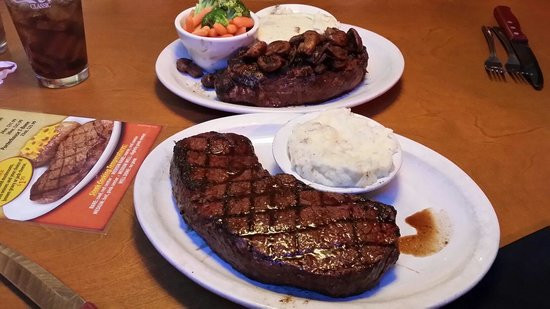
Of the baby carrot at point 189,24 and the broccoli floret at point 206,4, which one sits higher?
the broccoli floret at point 206,4

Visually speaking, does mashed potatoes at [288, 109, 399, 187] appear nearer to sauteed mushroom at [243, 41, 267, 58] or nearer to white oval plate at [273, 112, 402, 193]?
white oval plate at [273, 112, 402, 193]

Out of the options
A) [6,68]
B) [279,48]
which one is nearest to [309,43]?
[279,48]

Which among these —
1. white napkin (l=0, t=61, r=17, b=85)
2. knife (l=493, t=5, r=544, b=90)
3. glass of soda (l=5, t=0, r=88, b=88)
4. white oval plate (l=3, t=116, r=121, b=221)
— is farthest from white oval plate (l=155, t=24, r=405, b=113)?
white napkin (l=0, t=61, r=17, b=85)

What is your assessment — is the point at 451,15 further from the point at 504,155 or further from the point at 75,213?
the point at 75,213

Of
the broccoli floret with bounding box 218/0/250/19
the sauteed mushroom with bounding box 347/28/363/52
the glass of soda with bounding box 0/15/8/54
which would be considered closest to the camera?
the sauteed mushroom with bounding box 347/28/363/52

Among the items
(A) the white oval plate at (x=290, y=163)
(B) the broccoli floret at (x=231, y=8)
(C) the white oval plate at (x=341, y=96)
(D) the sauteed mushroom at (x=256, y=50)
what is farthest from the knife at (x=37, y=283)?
(B) the broccoli floret at (x=231, y=8)

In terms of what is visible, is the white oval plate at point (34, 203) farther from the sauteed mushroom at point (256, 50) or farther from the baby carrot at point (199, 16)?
the baby carrot at point (199, 16)
